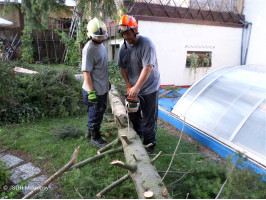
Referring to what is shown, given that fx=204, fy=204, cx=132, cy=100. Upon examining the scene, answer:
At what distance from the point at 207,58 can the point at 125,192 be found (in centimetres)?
701

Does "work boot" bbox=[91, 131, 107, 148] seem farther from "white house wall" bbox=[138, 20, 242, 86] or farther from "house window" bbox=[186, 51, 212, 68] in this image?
"house window" bbox=[186, 51, 212, 68]

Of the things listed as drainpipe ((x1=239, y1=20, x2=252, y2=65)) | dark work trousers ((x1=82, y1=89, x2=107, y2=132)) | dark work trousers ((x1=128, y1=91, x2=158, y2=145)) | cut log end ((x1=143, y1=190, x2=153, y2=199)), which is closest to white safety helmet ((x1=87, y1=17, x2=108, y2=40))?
dark work trousers ((x1=82, y1=89, x2=107, y2=132))

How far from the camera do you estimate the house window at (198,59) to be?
25.1 feet

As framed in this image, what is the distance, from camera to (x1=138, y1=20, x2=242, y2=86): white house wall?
281 inches

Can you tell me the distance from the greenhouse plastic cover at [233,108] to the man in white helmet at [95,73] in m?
1.37

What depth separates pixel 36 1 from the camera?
447 centimetres

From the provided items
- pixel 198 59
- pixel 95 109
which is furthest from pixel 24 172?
pixel 198 59

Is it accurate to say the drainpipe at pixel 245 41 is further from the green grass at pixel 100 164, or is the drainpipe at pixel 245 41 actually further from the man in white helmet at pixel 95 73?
the man in white helmet at pixel 95 73

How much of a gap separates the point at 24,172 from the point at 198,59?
23.3ft

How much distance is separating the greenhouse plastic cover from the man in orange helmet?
1.98 feet

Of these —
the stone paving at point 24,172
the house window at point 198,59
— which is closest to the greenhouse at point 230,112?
the stone paving at point 24,172

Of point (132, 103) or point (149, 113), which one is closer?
point (132, 103)

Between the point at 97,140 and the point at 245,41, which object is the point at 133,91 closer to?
the point at 97,140

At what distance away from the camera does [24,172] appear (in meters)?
2.78
